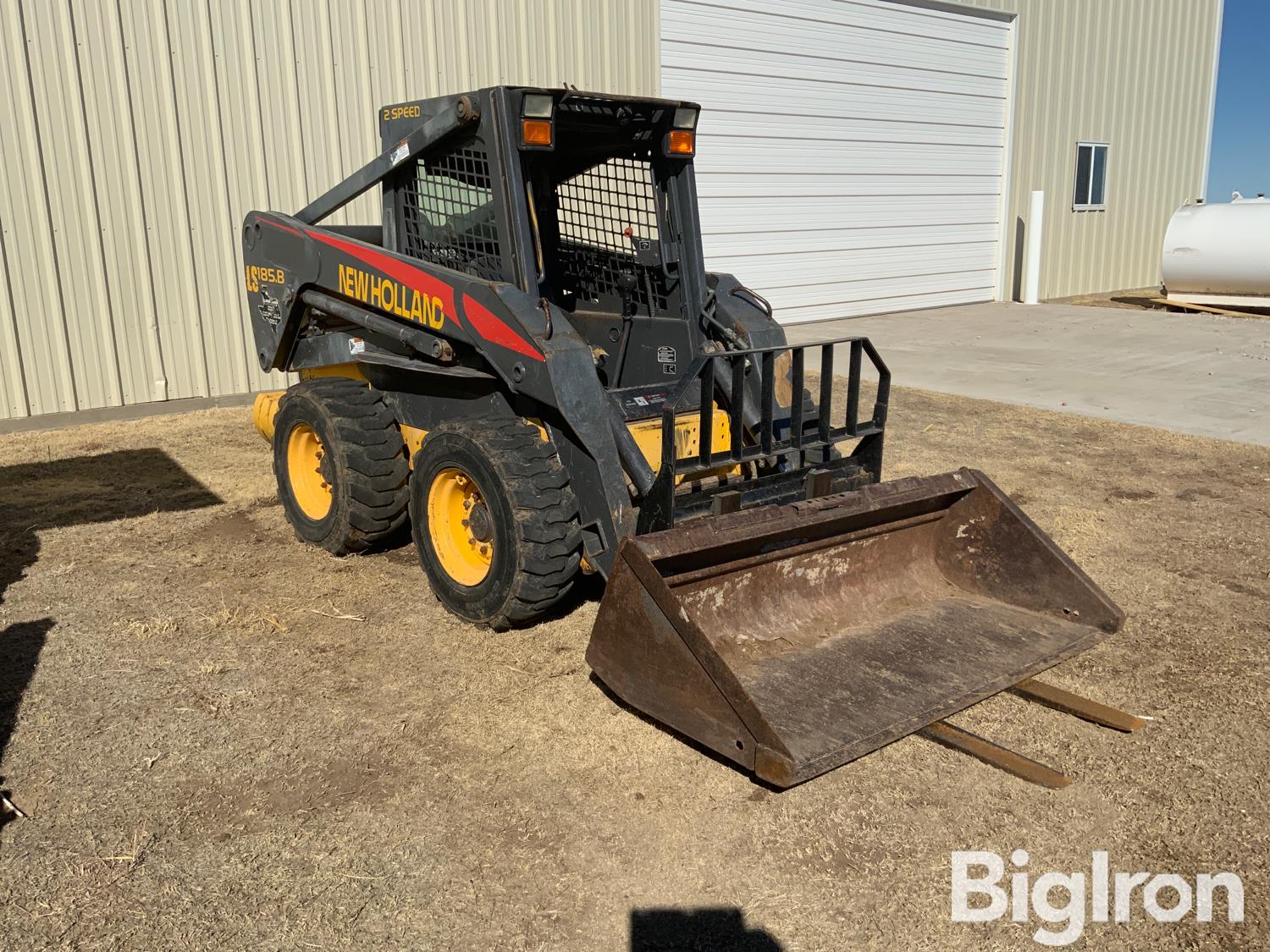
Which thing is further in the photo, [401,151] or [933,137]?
[933,137]

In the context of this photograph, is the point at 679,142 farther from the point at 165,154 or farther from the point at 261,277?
→ the point at 165,154

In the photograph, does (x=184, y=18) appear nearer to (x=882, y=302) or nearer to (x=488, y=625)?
(x=488, y=625)

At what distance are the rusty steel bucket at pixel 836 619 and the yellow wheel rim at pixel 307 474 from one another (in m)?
2.57

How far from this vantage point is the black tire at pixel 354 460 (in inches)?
209

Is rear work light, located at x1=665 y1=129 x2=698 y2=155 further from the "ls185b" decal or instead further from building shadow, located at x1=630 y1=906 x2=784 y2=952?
building shadow, located at x1=630 y1=906 x2=784 y2=952

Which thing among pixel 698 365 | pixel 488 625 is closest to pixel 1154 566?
pixel 698 365

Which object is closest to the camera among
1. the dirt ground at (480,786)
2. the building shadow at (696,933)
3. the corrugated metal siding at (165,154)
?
the building shadow at (696,933)

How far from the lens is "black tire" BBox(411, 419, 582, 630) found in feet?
14.0

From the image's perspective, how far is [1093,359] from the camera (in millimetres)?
12062

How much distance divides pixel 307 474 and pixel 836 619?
3125 millimetres

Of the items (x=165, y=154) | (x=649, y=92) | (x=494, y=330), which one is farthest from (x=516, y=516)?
(x=649, y=92)

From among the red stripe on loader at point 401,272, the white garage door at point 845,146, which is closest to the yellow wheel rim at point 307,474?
the red stripe on loader at point 401,272

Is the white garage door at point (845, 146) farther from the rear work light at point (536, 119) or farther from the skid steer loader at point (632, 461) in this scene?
the rear work light at point (536, 119)

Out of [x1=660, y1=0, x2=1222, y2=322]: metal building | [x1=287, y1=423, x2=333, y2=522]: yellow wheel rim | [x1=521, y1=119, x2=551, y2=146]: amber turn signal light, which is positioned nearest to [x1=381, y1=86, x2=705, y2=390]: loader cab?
[x1=521, y1=119, x2=551, y2=146]: amber turn signal light
